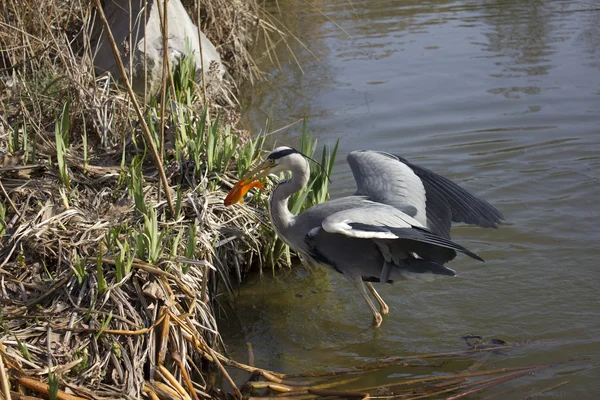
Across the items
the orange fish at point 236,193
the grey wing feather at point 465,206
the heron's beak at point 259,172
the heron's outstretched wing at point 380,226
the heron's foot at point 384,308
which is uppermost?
the heron's beak at point 259,172

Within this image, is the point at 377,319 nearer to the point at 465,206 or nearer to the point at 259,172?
the point at 465,206

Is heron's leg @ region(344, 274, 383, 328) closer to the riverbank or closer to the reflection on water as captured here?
the reflection on water

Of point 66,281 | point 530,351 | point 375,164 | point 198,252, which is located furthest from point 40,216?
point 530,351

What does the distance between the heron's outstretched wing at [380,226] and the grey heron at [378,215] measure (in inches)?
0.5

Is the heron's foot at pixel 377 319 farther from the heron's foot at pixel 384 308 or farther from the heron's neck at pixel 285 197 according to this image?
the heron's neck at pixel 285 197

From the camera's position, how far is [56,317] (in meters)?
3.87

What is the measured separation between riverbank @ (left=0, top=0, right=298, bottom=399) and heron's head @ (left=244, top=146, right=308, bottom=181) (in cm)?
36

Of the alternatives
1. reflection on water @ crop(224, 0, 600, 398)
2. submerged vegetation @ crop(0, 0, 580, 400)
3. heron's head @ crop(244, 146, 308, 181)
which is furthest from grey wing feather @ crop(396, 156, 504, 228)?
heron's head @ crop(244, 146, 308, 181)

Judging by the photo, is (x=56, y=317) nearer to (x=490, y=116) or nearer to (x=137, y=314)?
(x=137, y=314)

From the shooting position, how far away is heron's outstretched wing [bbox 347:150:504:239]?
483 cm

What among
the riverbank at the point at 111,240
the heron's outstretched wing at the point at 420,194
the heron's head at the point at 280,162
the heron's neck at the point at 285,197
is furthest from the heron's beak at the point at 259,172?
the heron's outstretched wing at the point at 420,194

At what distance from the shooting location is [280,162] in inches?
191

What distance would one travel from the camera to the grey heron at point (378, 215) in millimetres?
4500

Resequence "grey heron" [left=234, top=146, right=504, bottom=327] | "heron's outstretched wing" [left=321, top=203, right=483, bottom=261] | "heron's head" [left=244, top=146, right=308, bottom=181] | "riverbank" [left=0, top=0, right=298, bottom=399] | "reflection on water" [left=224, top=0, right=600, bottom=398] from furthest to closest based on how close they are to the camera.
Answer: "heron's head" [left=244, top=146, right=308, bottom=181] → "reflection on water" [left=224, top=0, right=600, bottom=398] → "grey heron" [left=234, top=146, right=504, bottom=327] → "heron's outstretched wing" [left=321, top=203, right=483, bottom=261] → "riverbank" [left=0, top=0, right=298, bottom=399]
